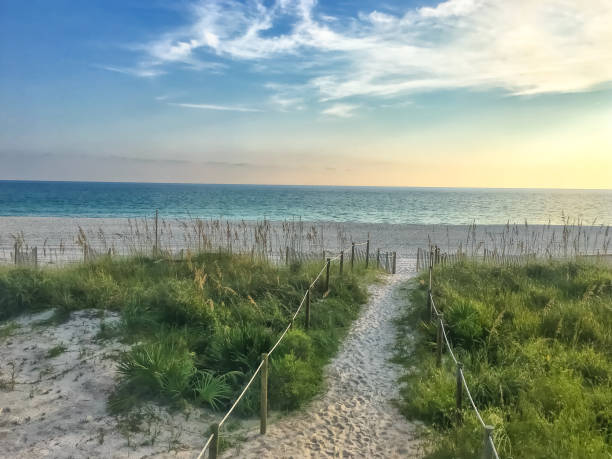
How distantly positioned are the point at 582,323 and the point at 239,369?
5.45m

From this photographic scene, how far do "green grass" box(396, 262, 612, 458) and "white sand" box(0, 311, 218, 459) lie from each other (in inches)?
106

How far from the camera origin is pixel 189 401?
5.20 metres

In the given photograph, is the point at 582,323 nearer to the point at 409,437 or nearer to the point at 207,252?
the point at 409,437

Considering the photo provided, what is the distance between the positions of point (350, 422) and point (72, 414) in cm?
319

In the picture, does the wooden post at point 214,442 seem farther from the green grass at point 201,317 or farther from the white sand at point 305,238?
the white sand at point 305,238

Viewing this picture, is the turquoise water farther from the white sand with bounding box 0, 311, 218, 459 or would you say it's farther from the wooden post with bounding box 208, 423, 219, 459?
the wooden post with bounding box 208, 423, 219, 459

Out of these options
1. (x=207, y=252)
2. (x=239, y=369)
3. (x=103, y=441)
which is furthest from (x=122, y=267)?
(x=103, y=441)

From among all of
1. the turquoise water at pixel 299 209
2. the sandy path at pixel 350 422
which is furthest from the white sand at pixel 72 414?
the turquoise water at pixel 299 209

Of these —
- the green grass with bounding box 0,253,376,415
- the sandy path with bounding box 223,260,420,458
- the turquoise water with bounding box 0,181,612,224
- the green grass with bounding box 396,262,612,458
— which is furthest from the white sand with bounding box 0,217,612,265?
the sandy path with bounding box 223,260,420,458

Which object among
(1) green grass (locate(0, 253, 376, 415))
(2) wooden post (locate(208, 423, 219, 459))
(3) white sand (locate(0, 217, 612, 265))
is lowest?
(3) white sand (locate(0, 217, 612, 265))

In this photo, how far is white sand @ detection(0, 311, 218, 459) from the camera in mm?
4395

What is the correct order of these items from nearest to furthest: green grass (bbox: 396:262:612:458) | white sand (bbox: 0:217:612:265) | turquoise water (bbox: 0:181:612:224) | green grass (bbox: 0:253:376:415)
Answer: green grass (bbox: 396:262:612:458)
green grass (bbox: 0:253:376:415)
white sand (bbox: 0:217:612:265)
turquoise water (bbox: 0:181:612:224)

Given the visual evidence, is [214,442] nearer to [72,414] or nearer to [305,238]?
[72,414]

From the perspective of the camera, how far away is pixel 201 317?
7.31 m
